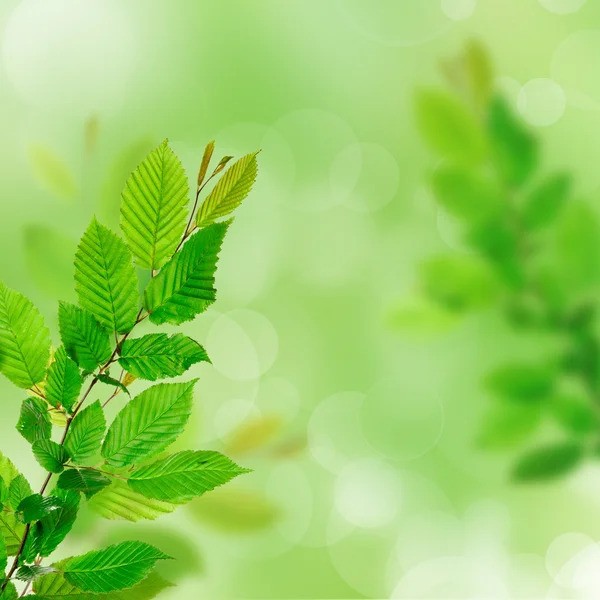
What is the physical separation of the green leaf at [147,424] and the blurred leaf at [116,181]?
235mm

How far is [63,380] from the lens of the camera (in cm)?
14

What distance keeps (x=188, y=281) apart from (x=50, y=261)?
0.24 metres

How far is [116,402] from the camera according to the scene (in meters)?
0.43

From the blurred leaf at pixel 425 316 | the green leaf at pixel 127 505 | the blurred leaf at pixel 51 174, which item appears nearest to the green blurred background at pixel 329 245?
the blurred leaf at pixel 51 174

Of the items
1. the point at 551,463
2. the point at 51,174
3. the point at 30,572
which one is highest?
the point at 51,174

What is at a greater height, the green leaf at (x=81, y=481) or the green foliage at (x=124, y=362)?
the green foliage at (x=124, y=362)

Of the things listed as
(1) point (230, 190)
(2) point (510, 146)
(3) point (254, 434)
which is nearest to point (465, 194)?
(2) point (510, 146)

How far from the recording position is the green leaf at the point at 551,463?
26cm

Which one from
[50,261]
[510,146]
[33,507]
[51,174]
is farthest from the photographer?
[51,174]

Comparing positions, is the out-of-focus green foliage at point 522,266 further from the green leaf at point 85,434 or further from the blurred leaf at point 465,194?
the green leaf at point 85,434

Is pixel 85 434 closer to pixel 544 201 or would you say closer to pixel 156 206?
pixel 156 206

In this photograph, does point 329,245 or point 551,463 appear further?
point 329,245

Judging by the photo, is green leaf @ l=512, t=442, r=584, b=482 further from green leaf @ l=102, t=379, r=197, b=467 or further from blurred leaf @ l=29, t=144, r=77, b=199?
blurred leaf @ l=29, t=144, r=77, b=199

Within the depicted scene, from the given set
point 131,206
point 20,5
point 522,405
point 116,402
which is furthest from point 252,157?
point 20,5
